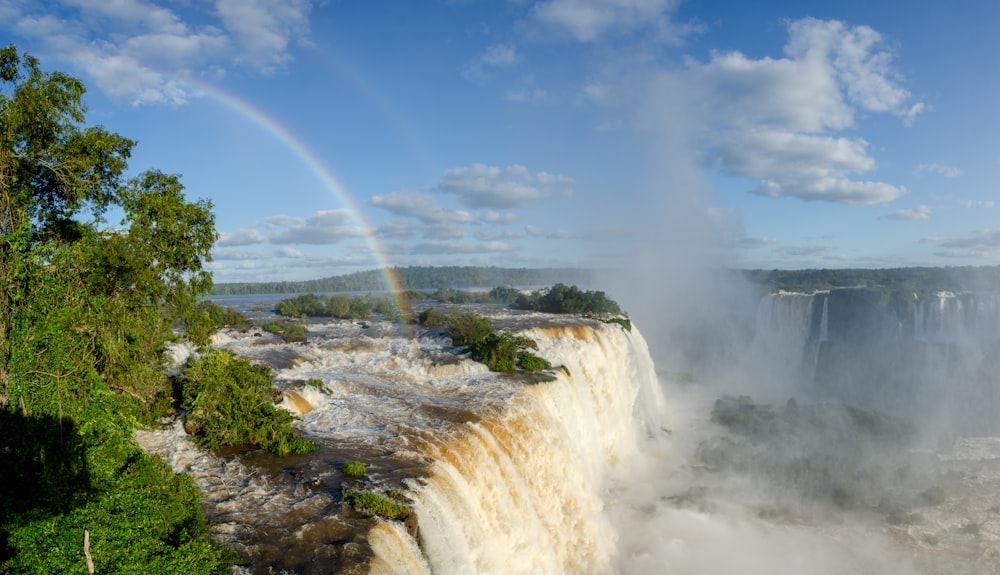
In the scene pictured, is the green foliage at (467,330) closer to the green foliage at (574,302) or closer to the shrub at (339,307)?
the green foliage at (574,302)

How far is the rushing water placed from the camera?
11016 millimetres

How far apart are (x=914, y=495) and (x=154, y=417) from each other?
100 ft

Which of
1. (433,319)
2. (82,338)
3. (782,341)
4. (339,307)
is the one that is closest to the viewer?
(82,338)

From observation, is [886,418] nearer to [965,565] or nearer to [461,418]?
[965,565]

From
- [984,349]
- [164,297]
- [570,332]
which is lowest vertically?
[984,349]

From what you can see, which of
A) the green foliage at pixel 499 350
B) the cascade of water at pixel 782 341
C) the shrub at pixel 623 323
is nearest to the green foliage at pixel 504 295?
the shrub at pixel 623 323

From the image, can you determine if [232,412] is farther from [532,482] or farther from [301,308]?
[301,308]

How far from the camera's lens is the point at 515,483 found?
49.1ft

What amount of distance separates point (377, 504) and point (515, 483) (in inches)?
198

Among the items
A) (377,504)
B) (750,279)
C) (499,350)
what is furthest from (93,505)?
(750,279)

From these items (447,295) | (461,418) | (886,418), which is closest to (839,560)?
(461,418)

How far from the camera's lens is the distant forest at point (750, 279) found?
71125 mm

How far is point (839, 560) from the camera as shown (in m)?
20.2

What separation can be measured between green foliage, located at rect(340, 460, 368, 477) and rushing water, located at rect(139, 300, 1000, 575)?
248 mm
